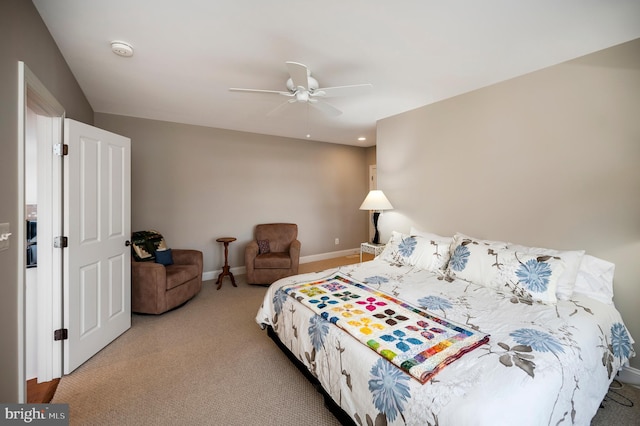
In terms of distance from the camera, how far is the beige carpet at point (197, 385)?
A: 170cm

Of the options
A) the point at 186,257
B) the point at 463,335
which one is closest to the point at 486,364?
the point at 463,335

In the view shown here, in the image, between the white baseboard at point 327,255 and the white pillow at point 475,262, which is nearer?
the white pillow at point 475,262

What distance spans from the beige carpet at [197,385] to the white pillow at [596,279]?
27.7 inches

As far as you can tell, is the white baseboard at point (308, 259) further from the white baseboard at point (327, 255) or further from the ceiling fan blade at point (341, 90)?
the ceiling fan blade at point (341, 90)

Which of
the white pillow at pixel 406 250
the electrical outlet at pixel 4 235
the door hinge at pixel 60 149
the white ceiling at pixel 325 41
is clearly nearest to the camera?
the electrical outlet at pixel 4 235

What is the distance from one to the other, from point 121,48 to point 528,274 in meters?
3.62

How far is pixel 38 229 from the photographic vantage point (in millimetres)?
1998

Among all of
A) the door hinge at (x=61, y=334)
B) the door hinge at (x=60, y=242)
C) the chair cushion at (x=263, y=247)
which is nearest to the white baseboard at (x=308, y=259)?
the chair cushion at (x=263, y=247)

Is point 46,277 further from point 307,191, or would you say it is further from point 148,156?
point 307,191

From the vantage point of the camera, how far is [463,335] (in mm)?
1485

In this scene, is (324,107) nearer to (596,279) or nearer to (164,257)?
(596,279)

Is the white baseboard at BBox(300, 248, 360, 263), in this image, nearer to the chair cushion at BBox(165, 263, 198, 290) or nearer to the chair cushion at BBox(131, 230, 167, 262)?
the chair cushion at BBox(165, 263, 198, 290)

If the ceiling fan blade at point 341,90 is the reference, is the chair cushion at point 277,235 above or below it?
below

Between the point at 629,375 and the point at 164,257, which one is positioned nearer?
the point at 629,375
